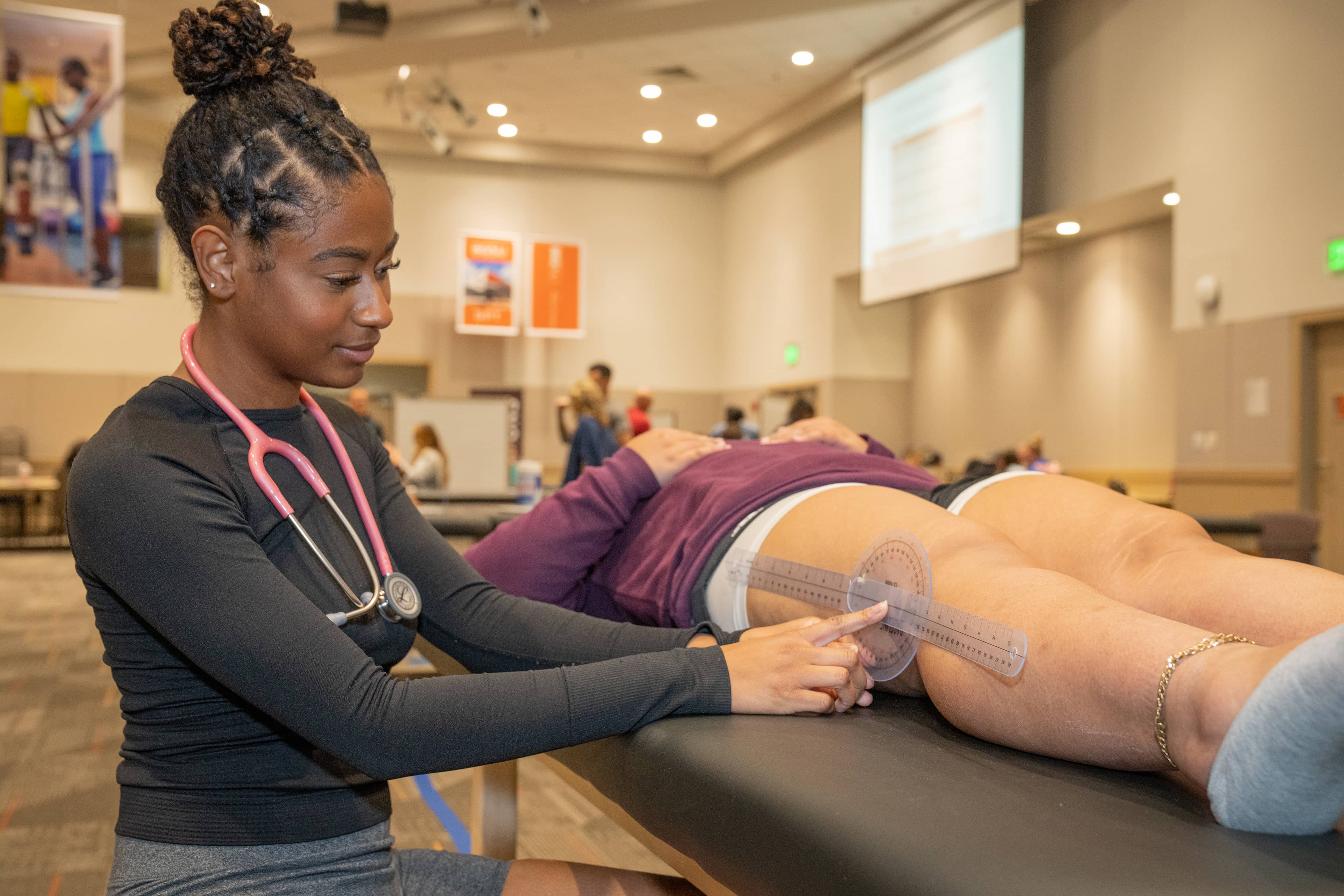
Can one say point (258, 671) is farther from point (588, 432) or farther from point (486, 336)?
point (486, 336)

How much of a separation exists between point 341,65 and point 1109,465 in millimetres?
6905

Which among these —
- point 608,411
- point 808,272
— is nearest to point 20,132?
point 608,411

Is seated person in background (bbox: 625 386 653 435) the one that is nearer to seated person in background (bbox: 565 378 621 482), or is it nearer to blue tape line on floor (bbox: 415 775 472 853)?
seated person in background (bbox: 565 378 621 482)

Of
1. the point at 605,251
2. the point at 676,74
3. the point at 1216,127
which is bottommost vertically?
the point at 1216,127

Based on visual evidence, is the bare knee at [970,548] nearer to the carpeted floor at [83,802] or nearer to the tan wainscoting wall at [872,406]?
the carpeted floor at [83,802]

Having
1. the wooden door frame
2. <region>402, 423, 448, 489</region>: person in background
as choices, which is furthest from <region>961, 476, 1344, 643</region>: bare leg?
the wooden door frame

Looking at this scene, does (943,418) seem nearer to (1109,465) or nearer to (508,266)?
(1109,465)

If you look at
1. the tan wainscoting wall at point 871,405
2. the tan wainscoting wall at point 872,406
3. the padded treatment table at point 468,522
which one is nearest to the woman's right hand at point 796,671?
the padded treatment table at point 468,522

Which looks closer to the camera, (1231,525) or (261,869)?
(261,869)

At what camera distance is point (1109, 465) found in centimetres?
797

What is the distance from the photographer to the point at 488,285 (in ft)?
34.7

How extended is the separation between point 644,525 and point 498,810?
1.72 ft

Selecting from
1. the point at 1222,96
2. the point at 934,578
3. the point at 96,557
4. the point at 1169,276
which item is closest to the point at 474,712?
the point at 96,557

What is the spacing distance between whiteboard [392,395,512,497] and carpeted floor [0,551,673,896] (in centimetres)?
247
